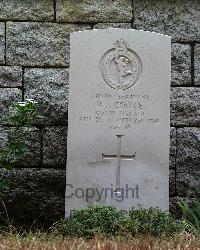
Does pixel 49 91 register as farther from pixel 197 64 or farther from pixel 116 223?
pixel 116 223

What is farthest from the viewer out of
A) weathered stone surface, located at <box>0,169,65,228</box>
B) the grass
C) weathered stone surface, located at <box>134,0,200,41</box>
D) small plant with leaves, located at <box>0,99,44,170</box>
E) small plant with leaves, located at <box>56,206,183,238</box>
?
weathered stone surface, located at <box>134,0,200,41</box>

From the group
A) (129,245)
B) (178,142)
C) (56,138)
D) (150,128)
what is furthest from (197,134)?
(129,245)

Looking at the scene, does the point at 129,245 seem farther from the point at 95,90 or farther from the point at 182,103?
the point at 182,103

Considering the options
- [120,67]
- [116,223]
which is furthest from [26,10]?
[116,223]

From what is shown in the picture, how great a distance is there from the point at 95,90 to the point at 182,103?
0.96 m

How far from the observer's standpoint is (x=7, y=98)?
588 centimetres

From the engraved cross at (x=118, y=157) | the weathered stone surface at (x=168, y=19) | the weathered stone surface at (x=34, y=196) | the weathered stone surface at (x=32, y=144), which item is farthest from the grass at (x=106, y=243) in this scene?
the weathered stone surface at (x=168, y=19)

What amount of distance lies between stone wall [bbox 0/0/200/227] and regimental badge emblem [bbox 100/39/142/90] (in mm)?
649

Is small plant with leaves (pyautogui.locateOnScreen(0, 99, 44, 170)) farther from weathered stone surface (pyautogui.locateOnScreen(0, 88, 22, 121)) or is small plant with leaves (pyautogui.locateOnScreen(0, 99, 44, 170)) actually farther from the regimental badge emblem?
the regimental badge emblem

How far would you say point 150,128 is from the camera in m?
5.27

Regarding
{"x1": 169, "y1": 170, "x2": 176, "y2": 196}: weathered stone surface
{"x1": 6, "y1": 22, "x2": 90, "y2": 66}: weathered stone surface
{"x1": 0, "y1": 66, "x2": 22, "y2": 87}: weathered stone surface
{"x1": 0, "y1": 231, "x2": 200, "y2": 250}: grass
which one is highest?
{"x1": 6, "y1": 22, "x2": 90, "y2": 66}: weathered stone surface

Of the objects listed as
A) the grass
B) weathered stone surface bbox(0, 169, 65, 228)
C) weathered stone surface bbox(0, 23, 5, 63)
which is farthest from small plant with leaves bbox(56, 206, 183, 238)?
weathered stone surface bbox(0, 23, 5, 63)

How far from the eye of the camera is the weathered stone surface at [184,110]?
19.4 feet

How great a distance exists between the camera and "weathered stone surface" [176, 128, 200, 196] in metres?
5.89
